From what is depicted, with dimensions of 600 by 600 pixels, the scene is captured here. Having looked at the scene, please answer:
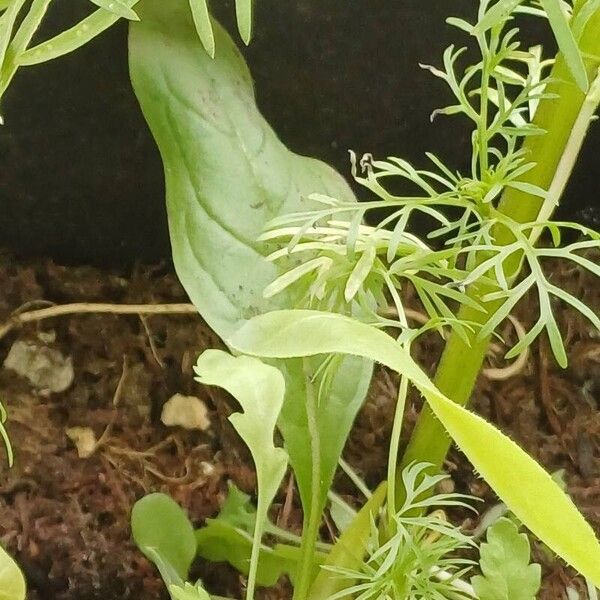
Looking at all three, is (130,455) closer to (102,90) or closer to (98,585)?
(98,585)

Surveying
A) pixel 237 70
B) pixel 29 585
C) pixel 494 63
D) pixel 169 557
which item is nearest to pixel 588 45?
pixel 494 63

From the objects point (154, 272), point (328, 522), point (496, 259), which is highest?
point (496, 259)

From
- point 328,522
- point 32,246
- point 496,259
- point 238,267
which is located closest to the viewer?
point 496,259

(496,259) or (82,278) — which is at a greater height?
(496,259)

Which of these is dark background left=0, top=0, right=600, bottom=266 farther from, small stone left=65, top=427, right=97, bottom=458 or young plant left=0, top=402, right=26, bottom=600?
young plant left=0, top=402, right=26, bottom=600

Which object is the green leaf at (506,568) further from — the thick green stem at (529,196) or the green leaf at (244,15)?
the green leaf at (244,15)

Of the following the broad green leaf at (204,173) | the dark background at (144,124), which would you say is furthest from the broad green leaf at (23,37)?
the dark background at (144,124)
